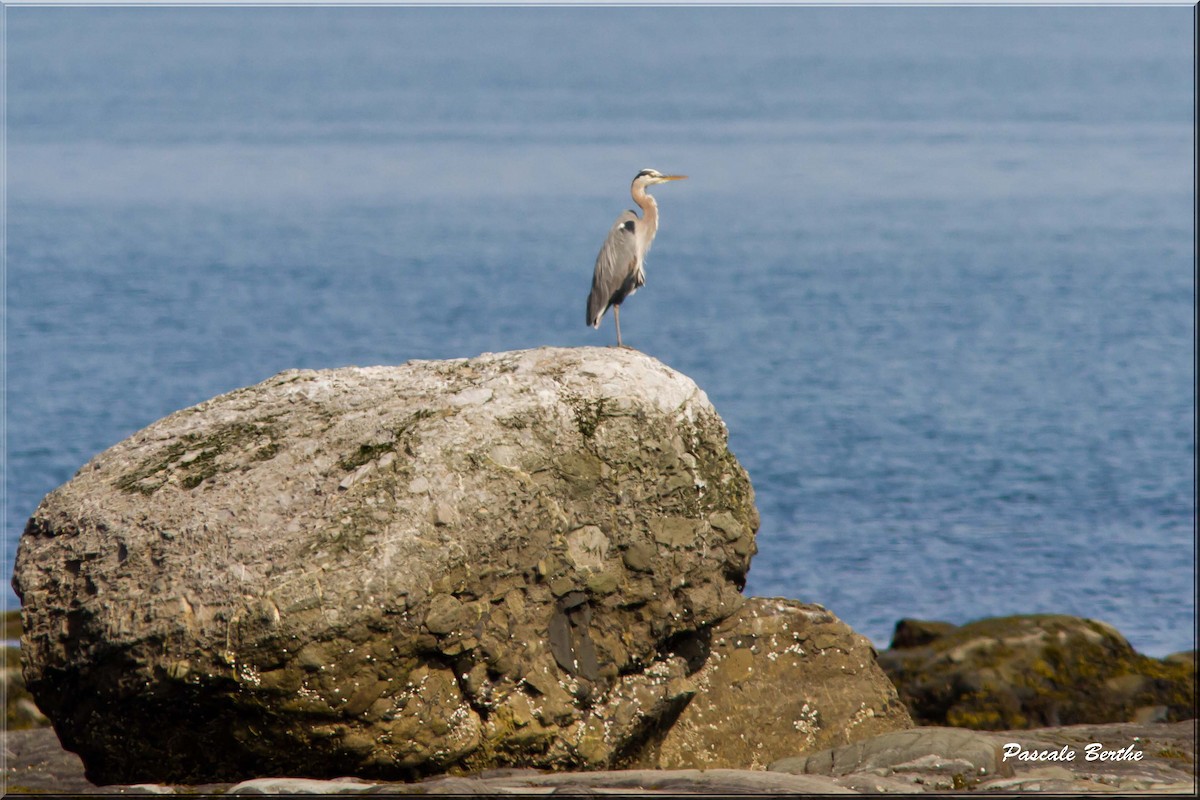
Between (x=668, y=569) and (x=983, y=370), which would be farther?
(x=983, y=370)

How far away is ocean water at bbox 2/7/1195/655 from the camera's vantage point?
21875 millimetres

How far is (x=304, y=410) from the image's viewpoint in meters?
9.38

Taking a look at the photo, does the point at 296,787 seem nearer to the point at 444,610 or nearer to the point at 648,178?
the point at 444,610

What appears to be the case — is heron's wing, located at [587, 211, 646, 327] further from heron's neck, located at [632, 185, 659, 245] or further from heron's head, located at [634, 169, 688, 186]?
heron's head, located at [634, 169, 688, 186]

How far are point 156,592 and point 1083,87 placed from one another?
104002mm

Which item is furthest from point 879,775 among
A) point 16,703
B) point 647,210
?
point 16,703

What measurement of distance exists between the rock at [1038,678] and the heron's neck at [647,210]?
4.71 meters

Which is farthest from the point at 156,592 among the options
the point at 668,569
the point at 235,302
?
the point at 235,302

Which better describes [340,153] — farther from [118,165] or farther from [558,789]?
[558,789]

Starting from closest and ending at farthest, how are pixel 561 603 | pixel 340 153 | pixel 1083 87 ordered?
pixel 561 603, pixel 340 153, pixel 1083 87

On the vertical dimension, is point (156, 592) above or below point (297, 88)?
below

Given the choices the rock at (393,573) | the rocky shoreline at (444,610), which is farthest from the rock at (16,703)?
the rock at (393,573)

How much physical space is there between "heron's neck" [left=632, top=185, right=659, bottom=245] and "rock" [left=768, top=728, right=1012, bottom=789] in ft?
16.6

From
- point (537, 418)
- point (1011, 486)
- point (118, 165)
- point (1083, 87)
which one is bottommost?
point (1011, 486)
